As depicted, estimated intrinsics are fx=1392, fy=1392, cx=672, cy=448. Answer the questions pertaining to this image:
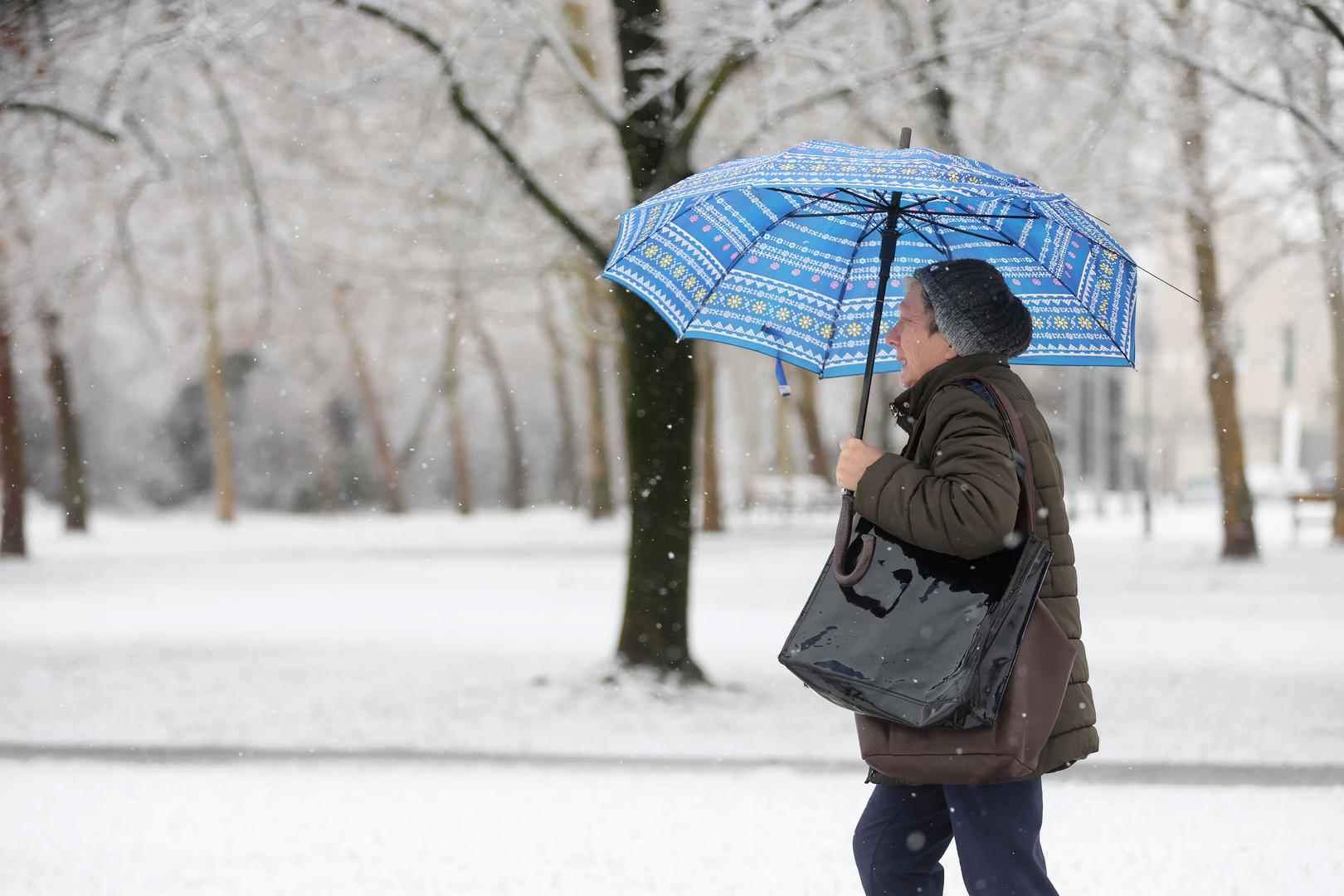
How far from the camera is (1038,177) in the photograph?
35.8ft

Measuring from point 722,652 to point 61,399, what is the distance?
745 inches

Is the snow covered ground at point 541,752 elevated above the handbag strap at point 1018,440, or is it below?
below

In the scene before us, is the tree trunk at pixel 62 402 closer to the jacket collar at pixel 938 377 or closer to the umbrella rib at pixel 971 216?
the umbrella rib at pixel 971 216

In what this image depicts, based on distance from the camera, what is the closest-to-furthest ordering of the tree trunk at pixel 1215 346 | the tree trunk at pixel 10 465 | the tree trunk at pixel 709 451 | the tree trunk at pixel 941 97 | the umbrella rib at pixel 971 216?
1. the umbrella rib at pixel 971 216
2. the tree trunk at pixel 941 97
3. the tree trunk at pixel 1215 346
4. the tree trunk at pixel 10 465
5. the tree trunk at pixel 709 451

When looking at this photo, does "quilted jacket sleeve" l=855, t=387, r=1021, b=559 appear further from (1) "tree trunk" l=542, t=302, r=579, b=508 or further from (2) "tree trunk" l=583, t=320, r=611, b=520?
(2) "tree trunk" l=583, t=320, r=611, b=520

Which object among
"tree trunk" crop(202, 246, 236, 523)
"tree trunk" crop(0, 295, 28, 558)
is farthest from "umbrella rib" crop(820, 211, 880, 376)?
"tree trunk" crop(202, 246, 236, 523)

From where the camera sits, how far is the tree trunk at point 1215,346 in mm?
13250

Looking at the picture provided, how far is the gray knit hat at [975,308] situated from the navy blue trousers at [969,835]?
36.7 inches

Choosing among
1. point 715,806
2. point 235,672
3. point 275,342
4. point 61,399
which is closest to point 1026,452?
point 715,806

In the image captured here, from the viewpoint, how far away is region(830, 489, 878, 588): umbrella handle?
2.85 meters

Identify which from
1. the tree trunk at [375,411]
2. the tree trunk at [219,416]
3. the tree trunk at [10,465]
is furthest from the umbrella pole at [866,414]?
the tree trunk at [219,416]

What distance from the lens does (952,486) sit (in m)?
2.75

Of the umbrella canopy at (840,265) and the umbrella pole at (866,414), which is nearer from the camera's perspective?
the umbrella pole at (866,414)

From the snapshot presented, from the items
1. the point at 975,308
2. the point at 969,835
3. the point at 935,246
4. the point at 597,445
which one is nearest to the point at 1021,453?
the point at 975,308
